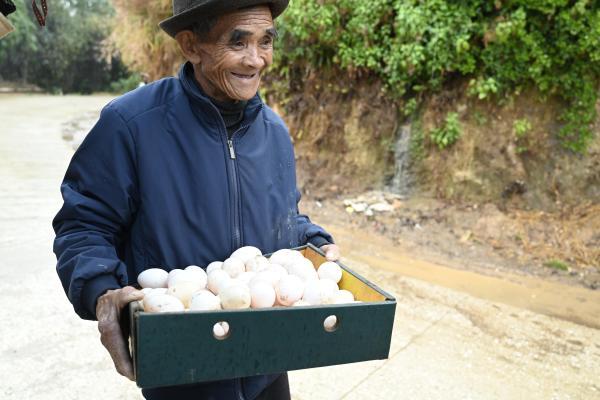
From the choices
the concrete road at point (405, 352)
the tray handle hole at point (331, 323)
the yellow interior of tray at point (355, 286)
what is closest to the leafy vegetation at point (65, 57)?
the concrete road at point (405, 352)

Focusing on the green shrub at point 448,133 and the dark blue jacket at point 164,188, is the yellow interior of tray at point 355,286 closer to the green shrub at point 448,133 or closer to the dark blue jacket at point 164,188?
the dark blue jacket at point 164,188

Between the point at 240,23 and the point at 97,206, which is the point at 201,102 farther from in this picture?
the point at 97,206

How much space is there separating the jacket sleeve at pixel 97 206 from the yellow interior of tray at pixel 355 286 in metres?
0.62

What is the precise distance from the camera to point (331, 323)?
4.96 ft

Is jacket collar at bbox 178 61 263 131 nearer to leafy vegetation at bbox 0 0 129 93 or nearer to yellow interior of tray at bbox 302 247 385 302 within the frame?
yellow interior of tray at bbox 302 247 385 302

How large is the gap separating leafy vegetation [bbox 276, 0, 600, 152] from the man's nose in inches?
211

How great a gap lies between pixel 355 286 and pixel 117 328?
27.9 inches

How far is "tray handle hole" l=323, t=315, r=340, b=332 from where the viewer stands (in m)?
1.49

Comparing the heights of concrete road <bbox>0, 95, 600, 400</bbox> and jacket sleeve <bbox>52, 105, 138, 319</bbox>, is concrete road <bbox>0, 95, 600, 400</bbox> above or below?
below

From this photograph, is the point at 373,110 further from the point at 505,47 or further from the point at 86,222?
the point at 86,222

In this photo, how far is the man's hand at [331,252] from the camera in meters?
1.88

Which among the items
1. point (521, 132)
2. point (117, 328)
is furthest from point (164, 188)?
point (521, 132)

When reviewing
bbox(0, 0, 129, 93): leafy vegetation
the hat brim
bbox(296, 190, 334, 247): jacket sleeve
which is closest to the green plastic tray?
bbox(296, 190, 334, 247): jacket sleeve

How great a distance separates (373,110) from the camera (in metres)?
8.17
